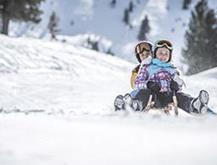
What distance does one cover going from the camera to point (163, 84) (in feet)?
28.6

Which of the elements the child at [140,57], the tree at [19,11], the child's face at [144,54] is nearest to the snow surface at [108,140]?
the child at [140,57]

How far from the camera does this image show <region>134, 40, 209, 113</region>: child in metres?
8.69

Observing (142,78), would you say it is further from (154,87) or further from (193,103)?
(193,103)

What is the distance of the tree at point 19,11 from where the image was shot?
3127 centimetres

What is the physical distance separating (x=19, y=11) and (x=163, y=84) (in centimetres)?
2411

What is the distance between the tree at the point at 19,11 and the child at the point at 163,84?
23.0 meters

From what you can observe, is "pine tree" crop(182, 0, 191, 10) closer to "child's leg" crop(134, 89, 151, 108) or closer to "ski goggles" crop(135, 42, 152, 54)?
"ski goggles" crop(135, 42, 152, 54)

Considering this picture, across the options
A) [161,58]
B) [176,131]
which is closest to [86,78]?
[161,58]

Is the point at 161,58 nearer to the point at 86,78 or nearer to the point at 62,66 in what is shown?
the point at 86,78

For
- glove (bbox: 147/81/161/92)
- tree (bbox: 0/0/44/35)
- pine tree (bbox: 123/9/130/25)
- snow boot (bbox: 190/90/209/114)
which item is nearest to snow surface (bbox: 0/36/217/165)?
snow boot (bbox: 190/90/209/114)

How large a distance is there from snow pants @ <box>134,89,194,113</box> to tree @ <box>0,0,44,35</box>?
76.2ft

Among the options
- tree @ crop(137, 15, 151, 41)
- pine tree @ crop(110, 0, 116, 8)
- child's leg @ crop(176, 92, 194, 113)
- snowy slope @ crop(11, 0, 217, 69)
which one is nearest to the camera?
child's leg @ crop(176, 92, 194, 113)

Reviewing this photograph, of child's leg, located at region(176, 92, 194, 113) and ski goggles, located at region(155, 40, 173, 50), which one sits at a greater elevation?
ski goggles, located at region(155, 40, 173, 50)

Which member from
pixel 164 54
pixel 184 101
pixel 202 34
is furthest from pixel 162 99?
pixel 202 34
